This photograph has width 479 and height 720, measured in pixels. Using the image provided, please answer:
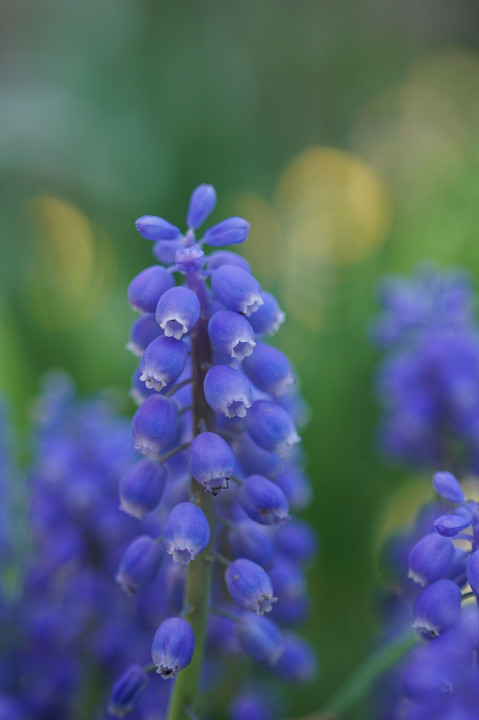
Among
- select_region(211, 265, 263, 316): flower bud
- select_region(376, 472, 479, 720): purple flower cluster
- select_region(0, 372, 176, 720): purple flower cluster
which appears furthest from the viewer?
select_region(0, 372, 176, 720): purple flower cluster

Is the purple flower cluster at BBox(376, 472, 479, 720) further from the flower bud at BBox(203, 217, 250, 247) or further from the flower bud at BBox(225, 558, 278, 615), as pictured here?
the flower bud at BBox(203, 217, 250, 247)

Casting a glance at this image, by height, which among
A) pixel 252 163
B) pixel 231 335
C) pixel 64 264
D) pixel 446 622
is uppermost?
pixel 252 163

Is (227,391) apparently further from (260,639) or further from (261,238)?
(261,238)

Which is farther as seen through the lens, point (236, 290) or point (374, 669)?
point (374, 669)

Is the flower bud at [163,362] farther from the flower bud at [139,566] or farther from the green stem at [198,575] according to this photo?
the flower bud at [139,566]

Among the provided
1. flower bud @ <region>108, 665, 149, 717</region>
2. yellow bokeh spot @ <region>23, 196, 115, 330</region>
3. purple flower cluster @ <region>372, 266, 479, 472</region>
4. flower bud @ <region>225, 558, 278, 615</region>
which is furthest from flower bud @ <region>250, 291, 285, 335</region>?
yellow bokeh spot @ <region>23, 196, 115, 330</region>

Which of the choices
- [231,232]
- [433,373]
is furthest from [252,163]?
[231,232]

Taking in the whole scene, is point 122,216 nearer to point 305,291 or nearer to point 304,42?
point 305,291
